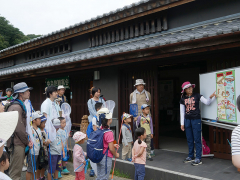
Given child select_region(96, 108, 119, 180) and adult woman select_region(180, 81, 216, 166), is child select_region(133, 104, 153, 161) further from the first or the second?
child select_region(96, 108, 119, 180)

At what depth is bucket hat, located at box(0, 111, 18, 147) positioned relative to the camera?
1.71 metres

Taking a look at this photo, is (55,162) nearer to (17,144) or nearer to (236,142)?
(17,144)

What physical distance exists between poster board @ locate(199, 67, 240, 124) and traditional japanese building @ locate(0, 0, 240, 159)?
68 centimetres

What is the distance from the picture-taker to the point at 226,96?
4.37m

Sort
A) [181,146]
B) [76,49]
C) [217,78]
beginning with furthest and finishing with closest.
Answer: [76,49] → [181,146] → [217,78]

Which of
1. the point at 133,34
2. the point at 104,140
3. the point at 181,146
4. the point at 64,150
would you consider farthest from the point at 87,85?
the point at 104,140

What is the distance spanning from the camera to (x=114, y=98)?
7.70m

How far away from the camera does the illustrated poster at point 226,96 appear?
4141mm

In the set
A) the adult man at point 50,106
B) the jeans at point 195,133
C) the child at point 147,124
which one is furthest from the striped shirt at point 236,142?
the adult man at point 50,106

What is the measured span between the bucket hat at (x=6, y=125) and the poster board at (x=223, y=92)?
385 cm

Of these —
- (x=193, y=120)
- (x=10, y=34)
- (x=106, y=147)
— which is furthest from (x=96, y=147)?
(x=10, y=34)

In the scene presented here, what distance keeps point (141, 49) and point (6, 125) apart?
455 centimetres

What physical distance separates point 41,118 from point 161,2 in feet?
16.6

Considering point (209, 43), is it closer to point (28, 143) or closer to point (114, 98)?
point (114, 98)
